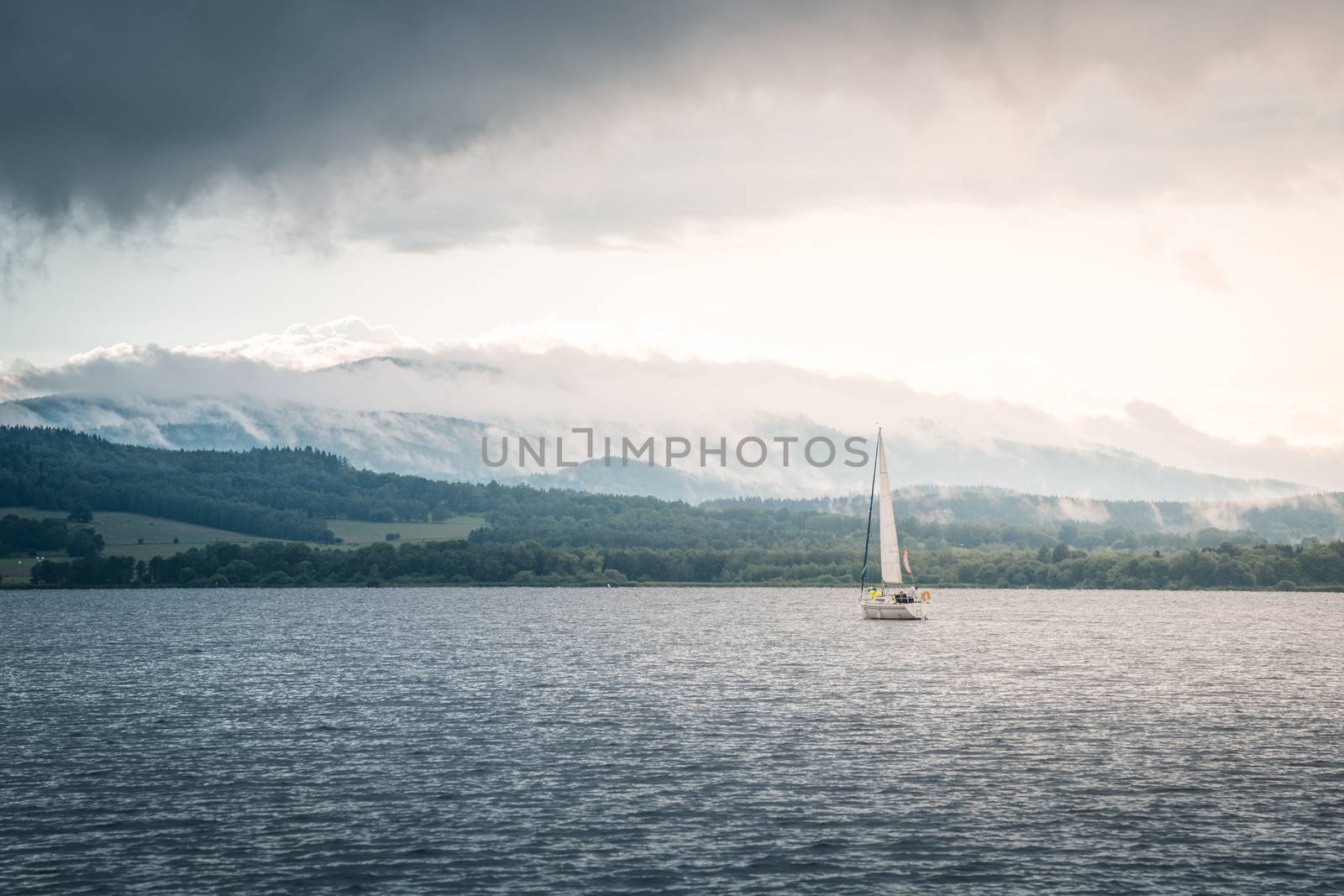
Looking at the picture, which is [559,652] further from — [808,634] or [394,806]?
[394,806]

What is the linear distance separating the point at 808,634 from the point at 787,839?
426ft

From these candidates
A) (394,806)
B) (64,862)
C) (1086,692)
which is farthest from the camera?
(1086,692)

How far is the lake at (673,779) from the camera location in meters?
51.5

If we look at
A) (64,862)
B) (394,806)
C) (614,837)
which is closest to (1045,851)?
(614,837)

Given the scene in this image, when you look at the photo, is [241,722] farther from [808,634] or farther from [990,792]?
[808,634]

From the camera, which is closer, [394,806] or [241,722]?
[394,806]

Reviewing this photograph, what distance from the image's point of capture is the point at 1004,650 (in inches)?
6152

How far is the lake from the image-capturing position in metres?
51.5

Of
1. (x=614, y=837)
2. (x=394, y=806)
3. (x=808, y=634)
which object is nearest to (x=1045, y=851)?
(x=614, y=837)

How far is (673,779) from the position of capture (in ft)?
227

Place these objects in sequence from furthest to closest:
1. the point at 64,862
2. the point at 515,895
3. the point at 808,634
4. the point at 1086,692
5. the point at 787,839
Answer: the point at 808,634 < the point at 1086,692 < the point at 787,839 < the point at 64,862 < the point at 515,895

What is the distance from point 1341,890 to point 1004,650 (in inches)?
4306

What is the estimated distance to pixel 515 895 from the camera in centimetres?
4778

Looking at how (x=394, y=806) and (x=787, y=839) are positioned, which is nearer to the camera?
(x=787, y=839)
